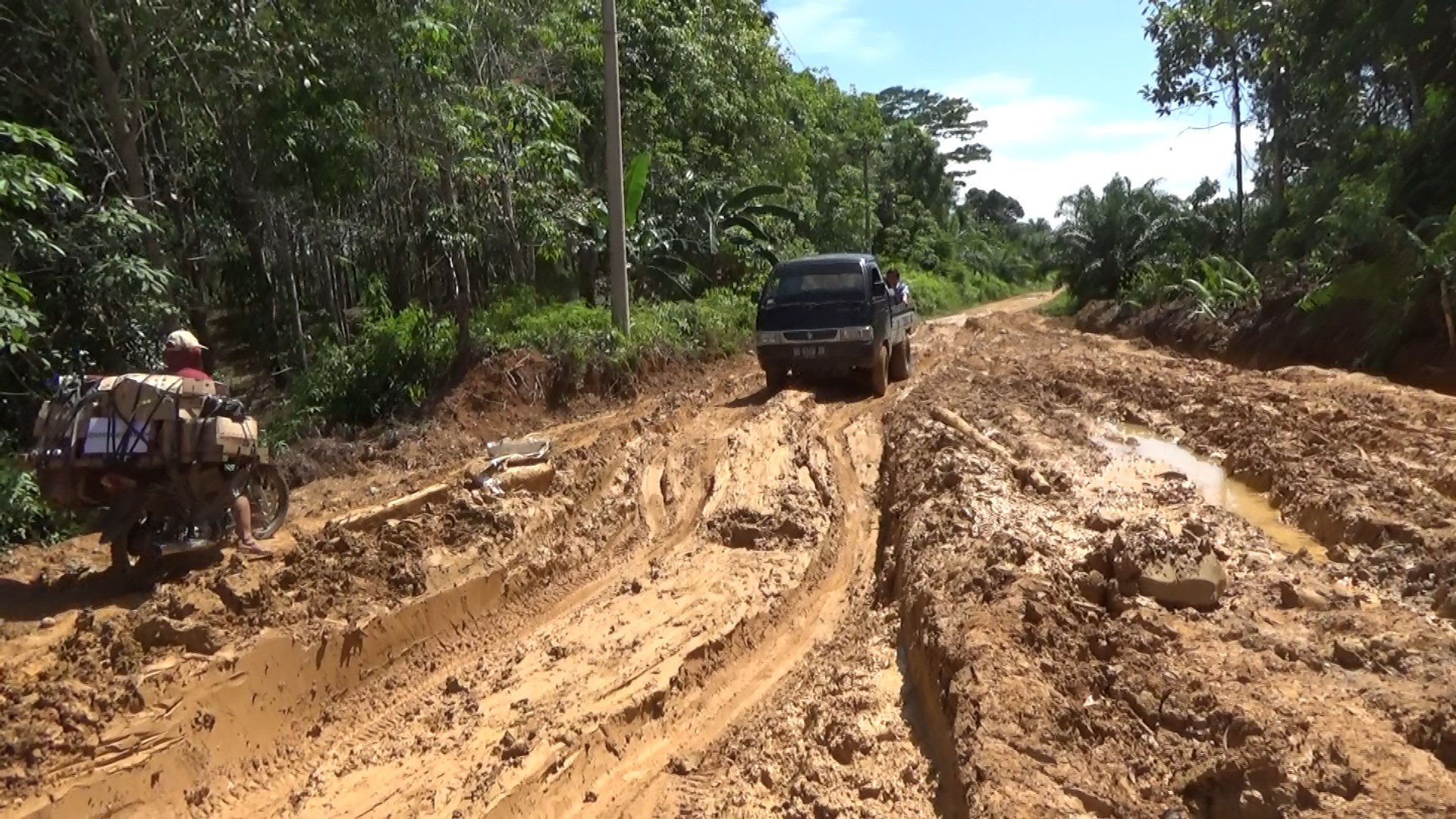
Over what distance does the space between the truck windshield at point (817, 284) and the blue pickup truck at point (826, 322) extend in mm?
11

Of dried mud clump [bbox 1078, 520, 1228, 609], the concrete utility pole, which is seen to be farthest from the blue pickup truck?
dried mud clump [bbox 1078, 520, 1228, 609]

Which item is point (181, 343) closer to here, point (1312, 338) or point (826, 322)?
point (826, 322)

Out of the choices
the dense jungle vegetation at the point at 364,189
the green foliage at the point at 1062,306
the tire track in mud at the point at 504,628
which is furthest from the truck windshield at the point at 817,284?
the green foliage at the point at 1062,306

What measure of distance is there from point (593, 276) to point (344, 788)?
1642 centimetres

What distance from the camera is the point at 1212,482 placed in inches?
421

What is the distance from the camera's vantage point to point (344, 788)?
4.99 m

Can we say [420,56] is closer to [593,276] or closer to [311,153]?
[311,153]

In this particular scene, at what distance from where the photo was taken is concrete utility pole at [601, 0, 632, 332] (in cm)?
1520

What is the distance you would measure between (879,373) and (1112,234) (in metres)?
21.5

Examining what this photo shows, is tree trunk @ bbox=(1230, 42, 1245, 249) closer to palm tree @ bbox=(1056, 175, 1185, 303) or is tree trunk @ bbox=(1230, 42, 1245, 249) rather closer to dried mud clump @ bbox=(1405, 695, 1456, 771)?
palm tree @ bbox=(1056, 175, 1185, 303)

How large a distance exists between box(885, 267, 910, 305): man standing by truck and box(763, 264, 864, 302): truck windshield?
1.02 m

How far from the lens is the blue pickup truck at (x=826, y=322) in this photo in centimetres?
1458

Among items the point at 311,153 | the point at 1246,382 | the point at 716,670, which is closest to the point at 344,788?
the point at 716,670

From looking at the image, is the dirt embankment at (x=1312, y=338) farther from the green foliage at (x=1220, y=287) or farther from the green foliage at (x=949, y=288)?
the green foliage at (x=949, y=288)
